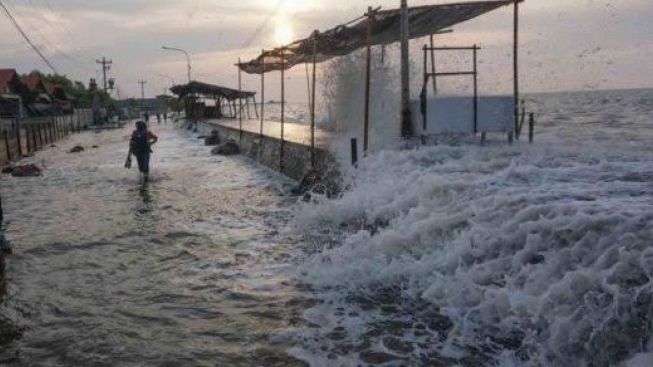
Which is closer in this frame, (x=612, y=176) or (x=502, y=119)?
(x=612, y=176)

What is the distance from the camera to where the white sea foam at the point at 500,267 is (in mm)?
4984

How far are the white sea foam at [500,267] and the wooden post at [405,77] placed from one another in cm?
449

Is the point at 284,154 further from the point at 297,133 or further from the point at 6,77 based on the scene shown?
the point at 6,77

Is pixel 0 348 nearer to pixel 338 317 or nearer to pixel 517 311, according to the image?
pixel 338 317

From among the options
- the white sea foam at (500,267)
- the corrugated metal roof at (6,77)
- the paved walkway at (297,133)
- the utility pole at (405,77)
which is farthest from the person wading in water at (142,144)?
the corrugated metal roof at (6,77)

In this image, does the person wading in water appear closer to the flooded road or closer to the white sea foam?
the flooded road

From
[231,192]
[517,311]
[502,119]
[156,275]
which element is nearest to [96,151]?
[231,192]

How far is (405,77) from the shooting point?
14.3m

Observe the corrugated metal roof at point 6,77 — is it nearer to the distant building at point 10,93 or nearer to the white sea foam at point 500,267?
the distant building at point 10,93

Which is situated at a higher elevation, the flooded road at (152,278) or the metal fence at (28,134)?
the metal fence at (28,134)

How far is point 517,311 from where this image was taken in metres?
5.56

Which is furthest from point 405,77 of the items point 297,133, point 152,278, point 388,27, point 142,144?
point 297,133

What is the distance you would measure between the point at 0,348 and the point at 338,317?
325 centimetres

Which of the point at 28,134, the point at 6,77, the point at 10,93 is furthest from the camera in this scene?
the point at 10,93
